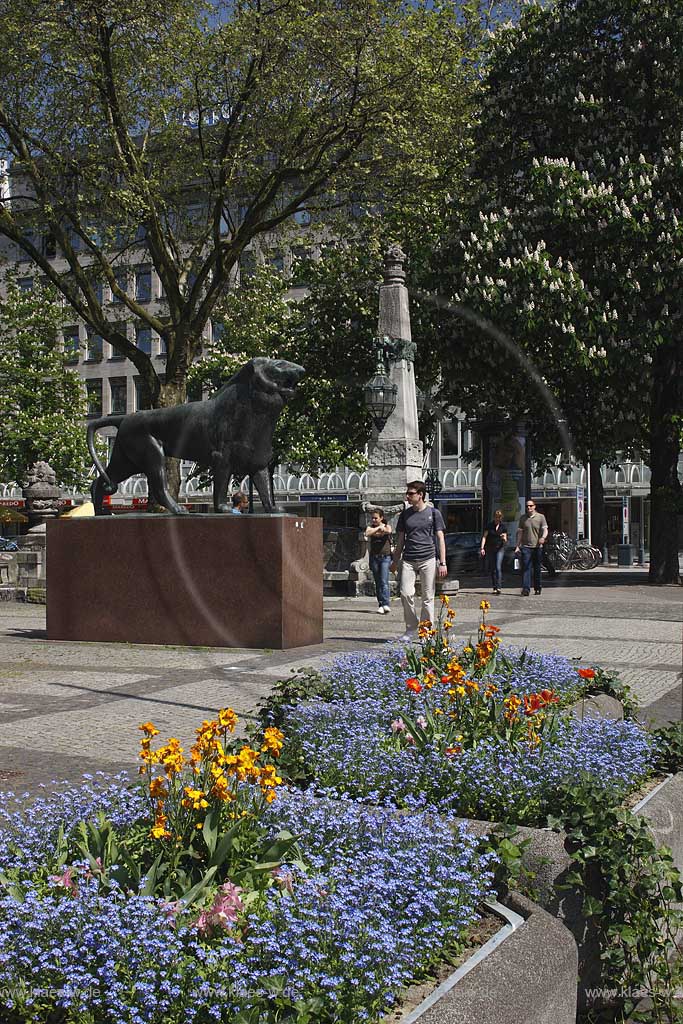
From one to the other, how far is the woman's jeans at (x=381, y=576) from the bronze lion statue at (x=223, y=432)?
5.52 m

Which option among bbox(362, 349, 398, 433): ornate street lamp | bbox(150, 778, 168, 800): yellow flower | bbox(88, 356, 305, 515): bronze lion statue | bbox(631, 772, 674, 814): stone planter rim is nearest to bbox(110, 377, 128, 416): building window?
bbox(362, 349, 398, 433): ornate street lamp

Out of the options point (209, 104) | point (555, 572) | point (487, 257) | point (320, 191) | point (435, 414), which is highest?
point (209, 104)

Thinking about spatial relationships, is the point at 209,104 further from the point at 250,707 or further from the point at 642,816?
the point at 642,816

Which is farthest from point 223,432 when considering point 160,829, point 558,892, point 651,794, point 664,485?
point 664,485

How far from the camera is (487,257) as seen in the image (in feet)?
78.9

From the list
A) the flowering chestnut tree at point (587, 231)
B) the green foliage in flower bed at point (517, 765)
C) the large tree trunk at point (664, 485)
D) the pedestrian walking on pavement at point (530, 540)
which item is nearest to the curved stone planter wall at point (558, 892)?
the green foliage in flower bed at point (517, 765)

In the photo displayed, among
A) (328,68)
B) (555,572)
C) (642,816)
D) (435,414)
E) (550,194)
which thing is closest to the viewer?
(642,816)

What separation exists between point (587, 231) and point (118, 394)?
5823 centimetres

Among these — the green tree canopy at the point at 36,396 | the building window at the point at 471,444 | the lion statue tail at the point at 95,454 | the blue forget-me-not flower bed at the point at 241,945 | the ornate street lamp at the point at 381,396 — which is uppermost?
the green tree canopy at the point at 36,396

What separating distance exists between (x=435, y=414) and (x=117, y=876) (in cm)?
2870

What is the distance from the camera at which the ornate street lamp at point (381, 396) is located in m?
22.0

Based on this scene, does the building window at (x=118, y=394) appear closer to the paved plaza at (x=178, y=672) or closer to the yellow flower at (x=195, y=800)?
the paved plaza at (x=178, y=672)

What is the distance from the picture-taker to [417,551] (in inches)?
483

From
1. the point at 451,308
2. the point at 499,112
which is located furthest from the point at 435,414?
the point at 499,112
